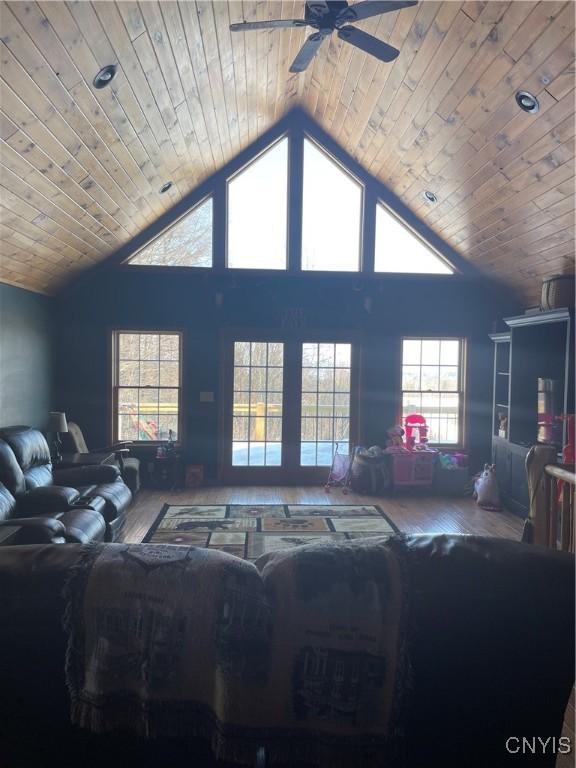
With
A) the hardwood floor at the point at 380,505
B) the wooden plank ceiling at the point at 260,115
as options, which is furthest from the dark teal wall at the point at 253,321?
the hardwood floor at the point at 380,505

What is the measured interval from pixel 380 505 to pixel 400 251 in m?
3.39

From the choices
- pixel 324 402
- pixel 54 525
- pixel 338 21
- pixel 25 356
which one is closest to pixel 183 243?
pixel 25 356

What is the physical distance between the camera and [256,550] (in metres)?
4.98

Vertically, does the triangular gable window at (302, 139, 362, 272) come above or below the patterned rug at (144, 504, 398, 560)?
above

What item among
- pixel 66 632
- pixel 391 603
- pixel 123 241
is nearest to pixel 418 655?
pixel 391 603

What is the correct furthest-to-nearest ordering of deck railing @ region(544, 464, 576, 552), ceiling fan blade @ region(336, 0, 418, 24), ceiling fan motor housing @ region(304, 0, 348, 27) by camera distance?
1. ceiling fan motor housing @ region(304, 0, 348, 27)
2. ceiling fan blade @ region(336, 0, 418, 24)
3. deck railing @ region(544, 464, 576, 552)

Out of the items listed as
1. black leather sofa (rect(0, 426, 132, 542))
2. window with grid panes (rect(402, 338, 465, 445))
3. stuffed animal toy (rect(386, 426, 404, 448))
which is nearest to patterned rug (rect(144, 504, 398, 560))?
black leather sofa (rect(0, 426, 132, 542))

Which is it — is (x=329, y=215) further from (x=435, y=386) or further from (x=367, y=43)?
(x=367, y=43)

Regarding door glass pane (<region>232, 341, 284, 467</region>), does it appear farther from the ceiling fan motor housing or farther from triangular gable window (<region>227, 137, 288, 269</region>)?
the ceiling fan motor housing

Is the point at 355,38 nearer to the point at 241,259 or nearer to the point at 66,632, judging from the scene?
the point at 66,632

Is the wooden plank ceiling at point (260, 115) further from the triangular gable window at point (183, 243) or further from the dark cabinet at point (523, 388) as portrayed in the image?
the dark cabinet at point (523, 388)

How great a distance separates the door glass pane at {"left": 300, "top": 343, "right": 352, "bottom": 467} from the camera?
7746 millimetres

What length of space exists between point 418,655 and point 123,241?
6500mm

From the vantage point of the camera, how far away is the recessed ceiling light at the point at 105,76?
3.71m
